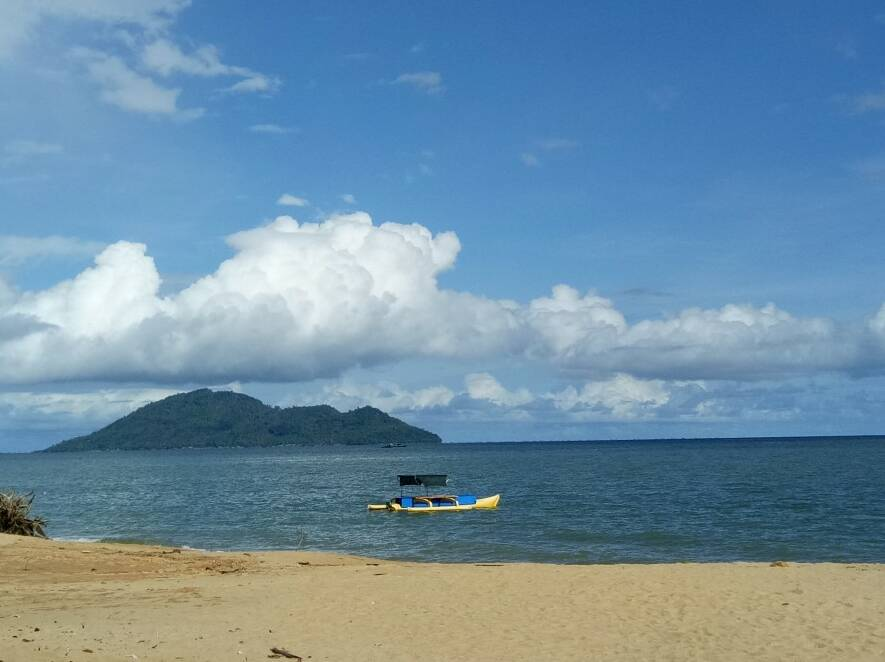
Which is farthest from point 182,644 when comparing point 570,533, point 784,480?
point 784,480

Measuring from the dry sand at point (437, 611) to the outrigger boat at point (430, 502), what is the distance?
23354 millimetres

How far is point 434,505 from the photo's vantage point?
5041 cm

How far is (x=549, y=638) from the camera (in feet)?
50.1

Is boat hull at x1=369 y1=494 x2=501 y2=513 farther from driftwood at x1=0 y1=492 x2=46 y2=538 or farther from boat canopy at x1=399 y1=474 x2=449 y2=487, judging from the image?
driftwood at x1=0 y1=492 x2=46 y2=538

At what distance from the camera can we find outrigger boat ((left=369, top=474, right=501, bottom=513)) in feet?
162

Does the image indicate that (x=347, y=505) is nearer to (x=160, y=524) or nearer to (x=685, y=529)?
(x=160, y=524)

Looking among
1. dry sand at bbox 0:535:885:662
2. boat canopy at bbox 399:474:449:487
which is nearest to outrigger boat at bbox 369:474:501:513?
boat canopy at bbox 399:474:449:487

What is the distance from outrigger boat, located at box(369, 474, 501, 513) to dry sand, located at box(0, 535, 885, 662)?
23.4 meters

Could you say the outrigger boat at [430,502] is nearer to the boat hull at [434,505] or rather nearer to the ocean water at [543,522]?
the boat hull at [434,505]

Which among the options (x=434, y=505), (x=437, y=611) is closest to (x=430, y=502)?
(x=434, y=505)

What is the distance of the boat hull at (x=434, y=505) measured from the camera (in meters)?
49.7

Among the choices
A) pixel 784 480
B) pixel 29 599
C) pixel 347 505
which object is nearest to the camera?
pixel 29 599

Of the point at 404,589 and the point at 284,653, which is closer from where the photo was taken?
the point at 284,653

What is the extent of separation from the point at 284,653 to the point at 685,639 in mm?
7347
